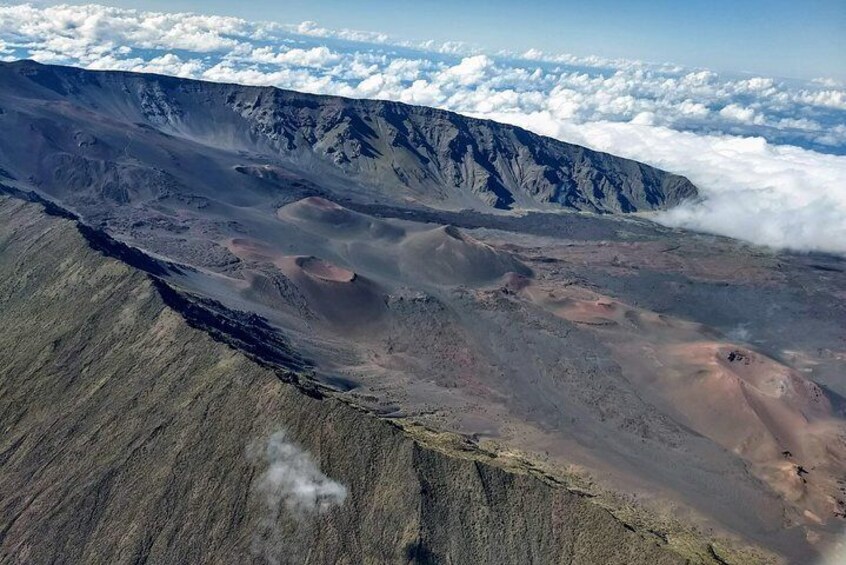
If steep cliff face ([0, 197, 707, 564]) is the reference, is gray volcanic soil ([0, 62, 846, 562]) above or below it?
below

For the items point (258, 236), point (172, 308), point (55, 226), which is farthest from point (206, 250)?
point (172, 308)

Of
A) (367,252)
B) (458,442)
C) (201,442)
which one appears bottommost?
(367,252)

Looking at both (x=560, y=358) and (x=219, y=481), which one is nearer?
(x=219, y=481)

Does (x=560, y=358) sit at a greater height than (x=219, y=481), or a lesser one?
lesser

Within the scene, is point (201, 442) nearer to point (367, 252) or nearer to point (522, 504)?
point (522, 504)

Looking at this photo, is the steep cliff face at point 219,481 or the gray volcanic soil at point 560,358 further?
the gray volcanic soil at point 560,358

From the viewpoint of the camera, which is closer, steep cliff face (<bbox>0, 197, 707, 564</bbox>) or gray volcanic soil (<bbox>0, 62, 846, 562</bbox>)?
steep cliff face (<bbox>0, 197, 707, 564</bbox>)

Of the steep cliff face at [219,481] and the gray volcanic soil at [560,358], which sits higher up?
the steep cliff face at [219,481]

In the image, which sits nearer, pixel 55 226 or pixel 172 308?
pixel 172 308
